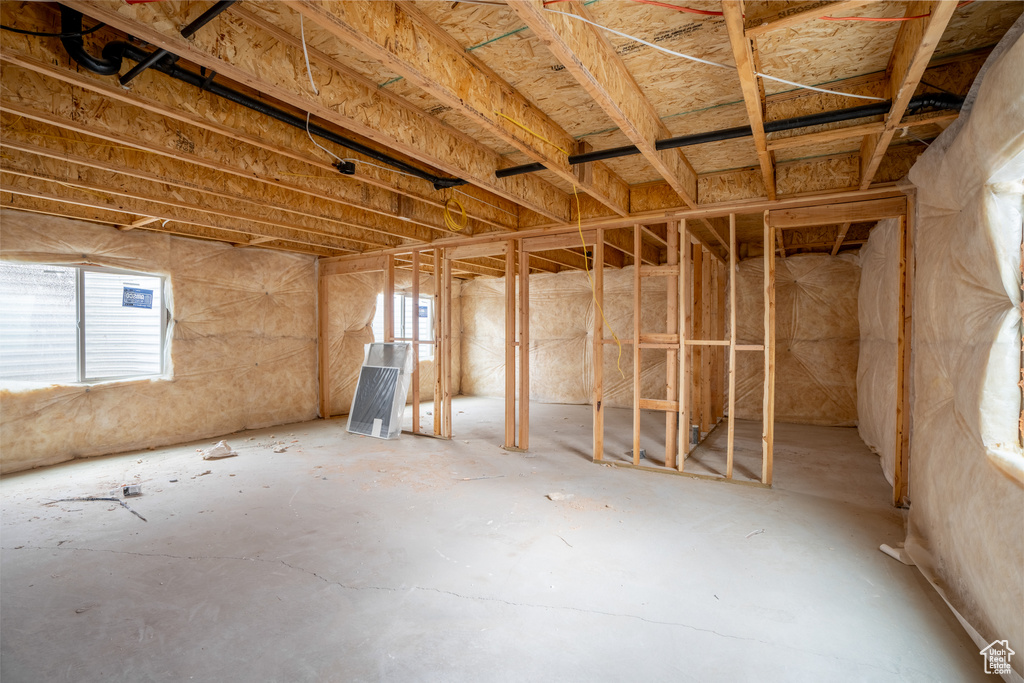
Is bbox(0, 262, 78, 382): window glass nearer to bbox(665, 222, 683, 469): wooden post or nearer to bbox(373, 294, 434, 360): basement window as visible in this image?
bbox(373, 294, 434, 360): basement window

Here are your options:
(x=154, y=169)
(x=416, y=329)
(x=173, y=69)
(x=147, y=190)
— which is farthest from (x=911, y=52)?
(x=147, y=190)

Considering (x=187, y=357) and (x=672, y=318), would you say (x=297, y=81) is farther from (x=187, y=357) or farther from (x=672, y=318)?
(x=187, y=357)

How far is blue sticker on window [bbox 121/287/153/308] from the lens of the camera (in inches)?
197

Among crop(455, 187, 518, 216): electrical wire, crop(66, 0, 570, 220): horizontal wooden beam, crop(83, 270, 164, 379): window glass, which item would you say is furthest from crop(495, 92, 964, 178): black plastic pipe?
crop(83, 270, 164, 379): window glass

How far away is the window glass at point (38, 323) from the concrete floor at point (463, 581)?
1.07m

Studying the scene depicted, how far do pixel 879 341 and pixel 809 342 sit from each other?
6.22ft

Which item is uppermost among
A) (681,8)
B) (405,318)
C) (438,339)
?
(681,8)

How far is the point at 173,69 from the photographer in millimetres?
2207

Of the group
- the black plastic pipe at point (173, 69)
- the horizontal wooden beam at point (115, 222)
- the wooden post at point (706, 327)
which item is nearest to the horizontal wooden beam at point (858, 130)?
the wooden post at point (706, 327)

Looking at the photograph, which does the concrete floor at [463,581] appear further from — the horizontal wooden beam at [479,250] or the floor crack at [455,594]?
the horizontal wooden beam at [479,250]

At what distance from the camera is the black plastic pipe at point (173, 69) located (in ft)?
6.32

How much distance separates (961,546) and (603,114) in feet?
9.59

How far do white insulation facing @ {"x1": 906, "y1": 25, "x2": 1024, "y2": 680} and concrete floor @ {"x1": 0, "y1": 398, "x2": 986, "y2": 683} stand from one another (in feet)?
0.86

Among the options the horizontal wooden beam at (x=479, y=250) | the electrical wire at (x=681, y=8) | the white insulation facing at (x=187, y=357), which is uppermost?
the electrical wire at (x=681, y=8)
